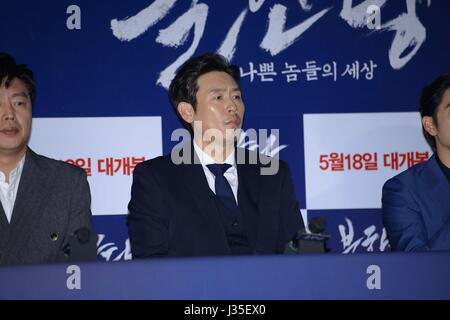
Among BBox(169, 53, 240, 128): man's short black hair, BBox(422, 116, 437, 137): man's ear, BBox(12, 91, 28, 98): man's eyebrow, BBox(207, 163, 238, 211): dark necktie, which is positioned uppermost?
BBox(169, 53, 240, 128): man's short black hair

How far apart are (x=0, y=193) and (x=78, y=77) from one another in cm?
66

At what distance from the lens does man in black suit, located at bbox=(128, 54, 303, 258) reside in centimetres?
237

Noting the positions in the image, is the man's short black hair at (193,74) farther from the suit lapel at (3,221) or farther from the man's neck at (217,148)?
the suit lapel at (3,221)

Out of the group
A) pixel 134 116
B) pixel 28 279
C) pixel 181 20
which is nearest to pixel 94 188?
pixel 134 116

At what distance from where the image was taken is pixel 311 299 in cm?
149

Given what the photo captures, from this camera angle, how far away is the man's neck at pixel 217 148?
2576 millimetres

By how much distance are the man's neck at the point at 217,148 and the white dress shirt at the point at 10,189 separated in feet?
2.34

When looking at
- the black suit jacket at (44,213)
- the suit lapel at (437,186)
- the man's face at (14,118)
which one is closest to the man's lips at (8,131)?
the man's face at (14,118)

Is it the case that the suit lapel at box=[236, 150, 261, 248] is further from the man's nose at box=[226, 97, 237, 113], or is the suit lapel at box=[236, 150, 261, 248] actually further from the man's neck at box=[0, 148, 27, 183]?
the man's neck at box=[0, 148, 27, 183]

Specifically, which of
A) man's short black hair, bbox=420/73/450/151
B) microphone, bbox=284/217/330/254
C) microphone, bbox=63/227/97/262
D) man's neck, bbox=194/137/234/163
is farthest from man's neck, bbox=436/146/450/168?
microphone, bbox=63/227/97/262

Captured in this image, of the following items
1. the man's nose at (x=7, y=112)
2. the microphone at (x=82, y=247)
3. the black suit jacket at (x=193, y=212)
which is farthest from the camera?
the man's nose at (x=7, y=112)

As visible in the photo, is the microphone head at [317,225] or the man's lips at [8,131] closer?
the microphone head at [317,225]

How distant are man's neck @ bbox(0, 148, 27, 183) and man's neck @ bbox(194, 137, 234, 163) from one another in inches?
27.8
